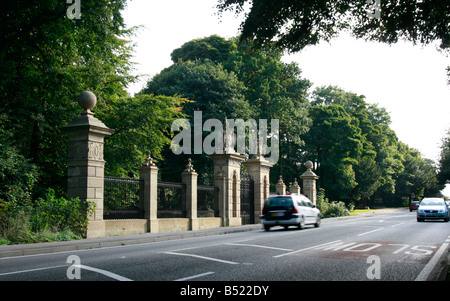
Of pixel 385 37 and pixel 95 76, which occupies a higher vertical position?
pixel 95 76

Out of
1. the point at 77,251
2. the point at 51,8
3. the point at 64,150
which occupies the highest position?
the point at 51,8

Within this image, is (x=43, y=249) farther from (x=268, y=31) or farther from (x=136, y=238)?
(x=268, y=31)

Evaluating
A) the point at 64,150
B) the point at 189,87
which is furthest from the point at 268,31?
the point at 189,87

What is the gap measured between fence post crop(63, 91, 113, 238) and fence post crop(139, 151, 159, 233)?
2750 millimetres

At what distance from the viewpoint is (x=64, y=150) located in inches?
867

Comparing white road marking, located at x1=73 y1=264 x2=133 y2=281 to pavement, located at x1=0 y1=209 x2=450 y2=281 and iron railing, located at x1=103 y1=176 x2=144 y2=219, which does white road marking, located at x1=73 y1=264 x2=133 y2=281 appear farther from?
iron railing, located at x1=103 y1=176 x2=144 y2=219

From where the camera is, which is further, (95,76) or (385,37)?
(95,76)

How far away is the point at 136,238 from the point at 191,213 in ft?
20.4

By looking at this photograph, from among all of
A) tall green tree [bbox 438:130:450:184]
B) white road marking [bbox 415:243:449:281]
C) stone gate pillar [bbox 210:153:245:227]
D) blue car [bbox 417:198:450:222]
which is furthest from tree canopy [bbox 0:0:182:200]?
tall green tree [bbox 438:130:450:184]

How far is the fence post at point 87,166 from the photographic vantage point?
1452 cm

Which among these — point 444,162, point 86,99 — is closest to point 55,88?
point 86,99

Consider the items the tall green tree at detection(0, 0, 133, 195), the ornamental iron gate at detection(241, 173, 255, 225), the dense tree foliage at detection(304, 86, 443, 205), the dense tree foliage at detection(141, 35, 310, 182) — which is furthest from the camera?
the dense tree foliage at detection(304, 86, 443, 205)

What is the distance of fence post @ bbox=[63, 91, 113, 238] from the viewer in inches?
571
